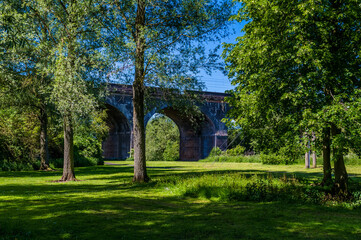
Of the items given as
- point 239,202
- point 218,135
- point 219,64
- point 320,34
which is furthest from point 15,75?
point 218,135

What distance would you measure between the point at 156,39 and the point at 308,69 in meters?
6.79

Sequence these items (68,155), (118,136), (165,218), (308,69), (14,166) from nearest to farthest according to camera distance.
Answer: (165,218)
(308,69)
(68,155)
(14,166)
(118,136)

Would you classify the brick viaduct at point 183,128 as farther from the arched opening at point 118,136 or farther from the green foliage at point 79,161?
the green foliage at point 79,161

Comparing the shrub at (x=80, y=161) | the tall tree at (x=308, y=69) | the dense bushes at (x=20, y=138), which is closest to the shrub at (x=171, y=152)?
the shrub at (x=80, y=161)

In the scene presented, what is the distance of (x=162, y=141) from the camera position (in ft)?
185

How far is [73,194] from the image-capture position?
12.2 m

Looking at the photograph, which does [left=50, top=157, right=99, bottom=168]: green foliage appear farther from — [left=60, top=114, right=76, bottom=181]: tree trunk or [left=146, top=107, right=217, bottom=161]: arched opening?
[left=146, top=107, right=217, bottom=161]: arched opening

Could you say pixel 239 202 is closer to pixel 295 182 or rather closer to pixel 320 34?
pixel 295 182

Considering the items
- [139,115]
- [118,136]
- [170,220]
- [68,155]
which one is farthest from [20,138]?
[118,136]

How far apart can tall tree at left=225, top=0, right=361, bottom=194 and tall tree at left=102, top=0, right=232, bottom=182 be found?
4.49m

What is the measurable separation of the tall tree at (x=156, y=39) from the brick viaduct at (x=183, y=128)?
2355 centimetres

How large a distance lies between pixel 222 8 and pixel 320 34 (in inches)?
295

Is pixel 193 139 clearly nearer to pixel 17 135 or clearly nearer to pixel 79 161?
pixel 79 161

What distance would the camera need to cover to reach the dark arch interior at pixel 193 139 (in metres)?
51.0
